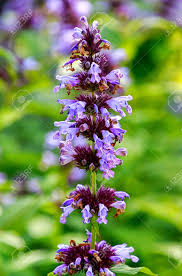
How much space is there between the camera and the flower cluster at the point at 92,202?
2201 millimetres

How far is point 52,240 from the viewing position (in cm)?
487

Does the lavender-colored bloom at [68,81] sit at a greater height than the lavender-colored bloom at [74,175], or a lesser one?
lesser

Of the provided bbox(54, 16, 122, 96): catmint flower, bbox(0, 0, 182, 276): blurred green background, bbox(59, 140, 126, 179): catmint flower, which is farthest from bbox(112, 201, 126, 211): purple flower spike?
bbox(0, 0, 182, 276): blurred green background

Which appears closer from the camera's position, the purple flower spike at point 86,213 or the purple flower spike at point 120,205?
the purple flower spike at point 86,213

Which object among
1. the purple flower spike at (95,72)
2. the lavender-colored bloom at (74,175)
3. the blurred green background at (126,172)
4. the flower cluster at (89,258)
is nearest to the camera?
the purple flower spike at (95,72)

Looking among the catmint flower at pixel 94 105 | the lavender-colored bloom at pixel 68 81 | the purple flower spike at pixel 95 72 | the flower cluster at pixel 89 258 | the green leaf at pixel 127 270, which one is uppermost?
the lavender-colored bloom at pixel 68 81

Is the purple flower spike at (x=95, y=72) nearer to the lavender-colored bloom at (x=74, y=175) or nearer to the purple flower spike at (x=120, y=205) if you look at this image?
the purple flower spike at (x=120, y=205)

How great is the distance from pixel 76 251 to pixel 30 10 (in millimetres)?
7195

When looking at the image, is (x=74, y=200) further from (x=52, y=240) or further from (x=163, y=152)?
(x=163, y=152)

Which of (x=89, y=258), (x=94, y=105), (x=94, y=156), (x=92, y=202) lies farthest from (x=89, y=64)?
(x=89, y=258)

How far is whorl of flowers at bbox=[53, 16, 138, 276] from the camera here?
7.07 ft

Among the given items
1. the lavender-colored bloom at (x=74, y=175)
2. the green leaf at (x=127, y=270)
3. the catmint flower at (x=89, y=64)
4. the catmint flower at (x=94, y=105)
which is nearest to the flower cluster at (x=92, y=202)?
the green leaf at (x=127, y=270)

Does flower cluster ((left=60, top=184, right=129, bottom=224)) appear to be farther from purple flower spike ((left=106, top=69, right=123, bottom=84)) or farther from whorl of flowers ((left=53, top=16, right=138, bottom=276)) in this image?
purple flower spike ((left=106, top=69, right=123, bottom=84))

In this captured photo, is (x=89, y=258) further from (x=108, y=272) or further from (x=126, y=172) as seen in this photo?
(x=126, y=172)
